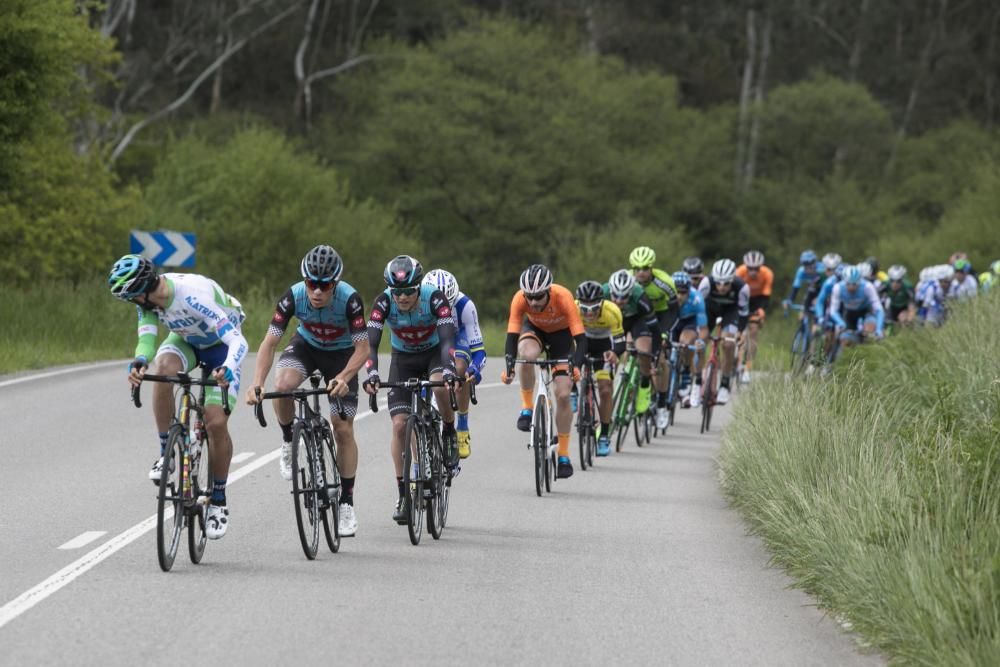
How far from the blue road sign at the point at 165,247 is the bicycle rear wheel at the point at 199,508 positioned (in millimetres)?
19923

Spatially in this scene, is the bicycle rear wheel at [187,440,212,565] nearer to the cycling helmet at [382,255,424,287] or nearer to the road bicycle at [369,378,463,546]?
the road bicycle at [369,378,463,546]

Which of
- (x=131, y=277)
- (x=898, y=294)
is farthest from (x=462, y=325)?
(x=898, y=294)

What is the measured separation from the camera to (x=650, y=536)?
36.1 feet

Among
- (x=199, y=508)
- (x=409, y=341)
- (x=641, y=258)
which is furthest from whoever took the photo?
(x=641, y=258)

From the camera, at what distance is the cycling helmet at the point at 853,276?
21.8m

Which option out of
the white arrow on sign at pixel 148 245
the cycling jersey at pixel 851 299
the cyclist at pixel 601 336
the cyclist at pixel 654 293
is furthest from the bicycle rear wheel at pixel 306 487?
the white arrow on sign at pixel 148 245

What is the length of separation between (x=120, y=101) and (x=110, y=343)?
28090 mm

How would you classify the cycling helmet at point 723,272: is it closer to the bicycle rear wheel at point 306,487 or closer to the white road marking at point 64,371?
the white road marking at point 64,371

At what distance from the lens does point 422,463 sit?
34.4 feet

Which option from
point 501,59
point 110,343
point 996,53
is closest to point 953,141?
point 996,53

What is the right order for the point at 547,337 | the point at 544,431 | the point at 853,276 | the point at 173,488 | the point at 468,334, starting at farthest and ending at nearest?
the point at 853,276 → the point at 547,337 → the point at 544,431 → the point at 468,334 → the point at 173,488

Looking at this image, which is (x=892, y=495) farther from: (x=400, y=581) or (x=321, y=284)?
(x=321, y=284)

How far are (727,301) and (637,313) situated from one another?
421 cm

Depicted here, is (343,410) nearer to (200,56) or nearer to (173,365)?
(173,365)
